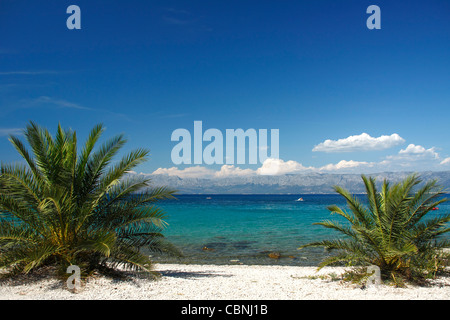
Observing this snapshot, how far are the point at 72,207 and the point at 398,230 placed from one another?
8.52m

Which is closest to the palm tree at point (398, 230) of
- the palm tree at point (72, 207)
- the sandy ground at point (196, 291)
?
the sandy ground at point (196, 291)

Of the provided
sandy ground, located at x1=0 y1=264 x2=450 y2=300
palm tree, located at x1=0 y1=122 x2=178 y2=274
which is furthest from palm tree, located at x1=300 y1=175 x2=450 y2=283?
palm tree, located at x1=0 y1=122 x2=178 y2=274

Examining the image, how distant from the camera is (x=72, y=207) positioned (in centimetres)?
800

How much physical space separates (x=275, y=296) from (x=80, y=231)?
5.17 m

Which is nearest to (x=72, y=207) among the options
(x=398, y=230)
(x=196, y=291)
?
(x=196, y=291)

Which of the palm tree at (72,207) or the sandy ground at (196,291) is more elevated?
the palm tree at (72,207)

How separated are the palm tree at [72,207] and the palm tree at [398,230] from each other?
538 cm

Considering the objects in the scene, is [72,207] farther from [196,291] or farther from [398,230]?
[398,230]

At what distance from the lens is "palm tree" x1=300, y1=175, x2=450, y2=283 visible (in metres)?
8.24

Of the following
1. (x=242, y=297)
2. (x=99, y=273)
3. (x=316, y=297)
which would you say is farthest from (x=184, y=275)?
(x=316, y=297)

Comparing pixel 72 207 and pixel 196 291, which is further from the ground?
pixel 72 207

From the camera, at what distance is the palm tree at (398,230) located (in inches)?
324

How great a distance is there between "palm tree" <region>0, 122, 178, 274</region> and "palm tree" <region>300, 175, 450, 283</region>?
538cm

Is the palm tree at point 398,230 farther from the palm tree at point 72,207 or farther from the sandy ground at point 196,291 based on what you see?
the palm tree at point 72,207
